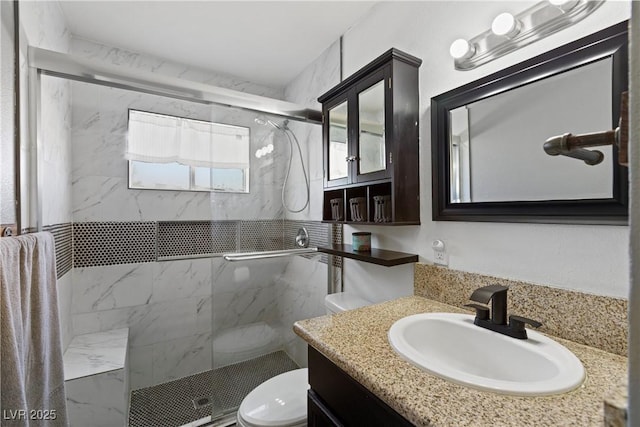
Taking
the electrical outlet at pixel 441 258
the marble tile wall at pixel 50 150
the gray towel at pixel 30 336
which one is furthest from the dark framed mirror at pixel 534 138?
the marble tile wall at pixel 50 150

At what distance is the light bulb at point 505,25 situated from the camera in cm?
100

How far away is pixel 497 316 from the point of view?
3.04ft

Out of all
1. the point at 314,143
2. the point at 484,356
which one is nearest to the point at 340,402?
the point at 484,356

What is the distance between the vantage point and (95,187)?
204cm

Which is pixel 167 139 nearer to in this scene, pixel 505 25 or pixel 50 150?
pixel 50 150

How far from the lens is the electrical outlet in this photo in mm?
1267

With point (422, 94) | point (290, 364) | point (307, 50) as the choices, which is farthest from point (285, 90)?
point (290, 364)

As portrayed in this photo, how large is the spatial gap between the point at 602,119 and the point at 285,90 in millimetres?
2437

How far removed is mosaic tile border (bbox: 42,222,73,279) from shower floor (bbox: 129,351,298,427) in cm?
105

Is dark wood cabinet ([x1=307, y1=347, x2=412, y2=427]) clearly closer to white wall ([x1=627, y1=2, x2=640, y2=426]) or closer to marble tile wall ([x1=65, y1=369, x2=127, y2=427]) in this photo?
white wall ([x1=627, y1=2, x2=640, y2=426])

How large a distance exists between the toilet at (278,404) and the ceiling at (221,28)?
6.91 ft

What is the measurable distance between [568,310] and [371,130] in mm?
1076

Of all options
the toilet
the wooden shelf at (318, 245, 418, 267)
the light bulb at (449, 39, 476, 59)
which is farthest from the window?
the light bulb at (449, 39, 476, 59)

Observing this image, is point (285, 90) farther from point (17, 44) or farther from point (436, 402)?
point (436, 402)
